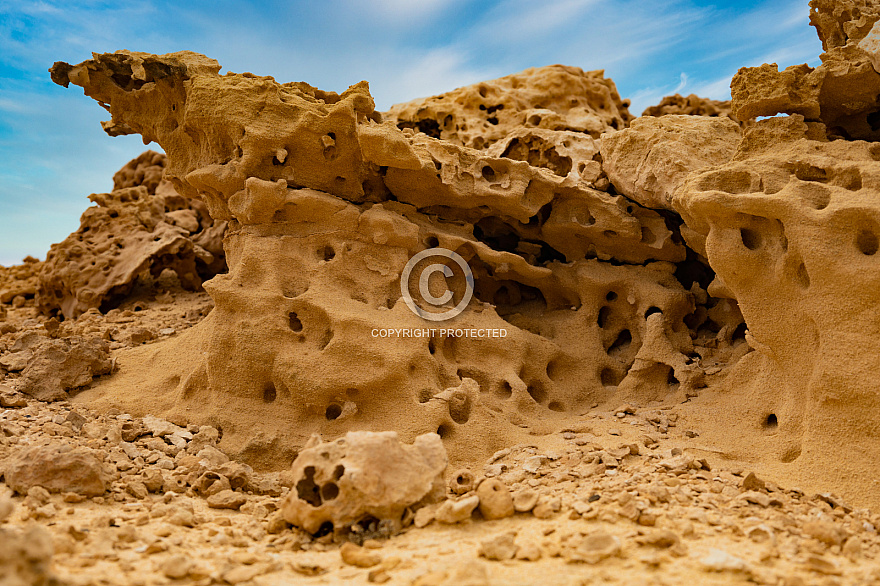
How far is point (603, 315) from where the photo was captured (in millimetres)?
5957

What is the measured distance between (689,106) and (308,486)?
8.03 metres

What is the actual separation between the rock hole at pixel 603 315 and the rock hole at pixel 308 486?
3.69 meters

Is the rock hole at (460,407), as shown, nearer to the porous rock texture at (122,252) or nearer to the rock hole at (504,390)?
the rock hole at (504,390)

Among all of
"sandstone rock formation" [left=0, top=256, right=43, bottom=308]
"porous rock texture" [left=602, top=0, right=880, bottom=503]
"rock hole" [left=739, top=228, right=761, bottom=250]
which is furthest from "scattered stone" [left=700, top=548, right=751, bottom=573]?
"sandstone rock formation" [left=0, top=256, right=43, bottom=308]

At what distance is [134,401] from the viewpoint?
477 cm

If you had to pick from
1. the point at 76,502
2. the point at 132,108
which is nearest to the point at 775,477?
the point at 76,502

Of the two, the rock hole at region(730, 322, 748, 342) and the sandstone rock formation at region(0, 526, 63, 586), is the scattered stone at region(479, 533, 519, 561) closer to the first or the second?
the sandstone rock formation at region(0, 526, 63, 586)

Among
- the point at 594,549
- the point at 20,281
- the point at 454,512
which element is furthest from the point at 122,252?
the point at 594,549

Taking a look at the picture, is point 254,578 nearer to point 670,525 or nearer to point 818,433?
point 670,525

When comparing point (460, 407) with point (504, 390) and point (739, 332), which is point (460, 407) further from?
point (739, 332)

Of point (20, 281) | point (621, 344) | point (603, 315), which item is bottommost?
point (621, 344)

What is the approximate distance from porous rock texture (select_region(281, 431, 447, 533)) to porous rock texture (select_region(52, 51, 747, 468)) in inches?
49.8

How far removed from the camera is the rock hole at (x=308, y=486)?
2945 mm

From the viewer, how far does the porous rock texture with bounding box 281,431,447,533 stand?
282cm
